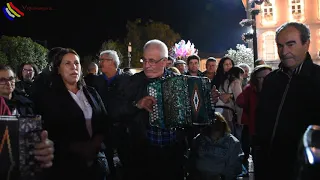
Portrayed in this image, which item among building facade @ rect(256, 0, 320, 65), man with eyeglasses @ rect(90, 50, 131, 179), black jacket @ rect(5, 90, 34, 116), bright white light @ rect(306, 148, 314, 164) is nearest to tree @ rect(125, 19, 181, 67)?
building facade @ rect(256, 0, 320, 65)

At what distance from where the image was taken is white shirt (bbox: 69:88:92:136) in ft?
12.8

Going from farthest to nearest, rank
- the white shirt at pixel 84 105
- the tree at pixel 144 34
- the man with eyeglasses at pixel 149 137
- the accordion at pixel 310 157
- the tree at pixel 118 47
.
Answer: the tree at pixel 144 34
the tree at pixel 118 47
the man with eyeglasses at pixel 149 137
the white shirt at pixel 84 105
the accordion at pixel 310 157

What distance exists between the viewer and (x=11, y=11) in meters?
40.3

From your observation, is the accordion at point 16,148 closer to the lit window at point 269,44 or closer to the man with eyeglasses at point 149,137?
the man with eyeglasses at point 149,137

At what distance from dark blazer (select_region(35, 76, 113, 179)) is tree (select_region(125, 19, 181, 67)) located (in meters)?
50.7

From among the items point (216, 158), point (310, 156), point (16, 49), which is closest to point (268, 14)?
point (16, 49)

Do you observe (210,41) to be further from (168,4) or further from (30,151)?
(30,151)

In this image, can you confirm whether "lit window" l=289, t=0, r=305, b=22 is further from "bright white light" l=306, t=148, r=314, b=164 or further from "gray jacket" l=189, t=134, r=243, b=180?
"bright white light" l=306, t=148, r=314, b=164

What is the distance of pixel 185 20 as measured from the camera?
192 ft

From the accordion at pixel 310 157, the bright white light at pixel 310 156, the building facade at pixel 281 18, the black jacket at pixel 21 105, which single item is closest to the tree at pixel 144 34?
the building facade at pixel 281 18

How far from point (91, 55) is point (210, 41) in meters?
21.4

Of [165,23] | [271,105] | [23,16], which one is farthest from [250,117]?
[165,23]

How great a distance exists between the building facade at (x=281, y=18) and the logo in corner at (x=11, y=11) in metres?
25.1

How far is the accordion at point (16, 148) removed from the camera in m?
2.17
